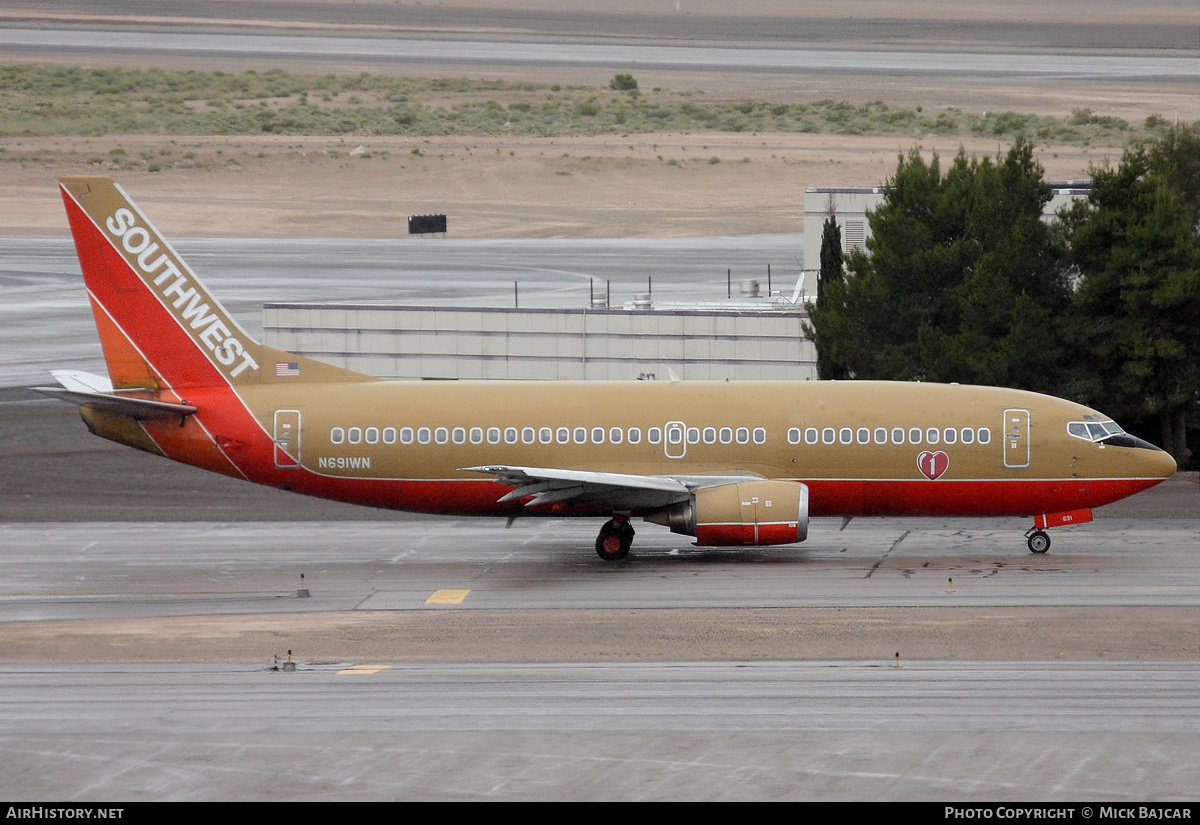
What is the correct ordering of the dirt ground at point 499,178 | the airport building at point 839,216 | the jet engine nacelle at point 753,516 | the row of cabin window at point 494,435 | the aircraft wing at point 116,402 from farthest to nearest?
the dirt ground at point 499,178 < the airport building at point 839,216 < the row of cabin window at point 494,435 < the aircraft wing at point 116,402 < the jet engine nacelle at point 753,516

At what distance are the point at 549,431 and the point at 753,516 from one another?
518 cm

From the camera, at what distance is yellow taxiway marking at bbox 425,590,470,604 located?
3130 centimetres

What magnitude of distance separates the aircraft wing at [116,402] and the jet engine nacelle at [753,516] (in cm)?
1205

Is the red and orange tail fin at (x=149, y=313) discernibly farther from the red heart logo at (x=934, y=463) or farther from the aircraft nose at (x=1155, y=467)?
the aircraft nose at (x=1155, y=467)

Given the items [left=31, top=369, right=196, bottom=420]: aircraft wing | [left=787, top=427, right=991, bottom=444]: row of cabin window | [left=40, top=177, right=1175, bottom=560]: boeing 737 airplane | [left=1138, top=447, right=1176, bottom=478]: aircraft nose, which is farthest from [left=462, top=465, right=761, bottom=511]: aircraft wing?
[left=1138, top=447, right=1176, bottom=478]: aircraft nose

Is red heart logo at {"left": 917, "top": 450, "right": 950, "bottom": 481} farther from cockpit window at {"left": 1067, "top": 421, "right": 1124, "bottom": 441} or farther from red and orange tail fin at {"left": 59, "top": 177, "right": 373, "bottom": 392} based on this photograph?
red and orange tail fin at {"left": 59, "top": 177, "right": 373, "bottom": 392}

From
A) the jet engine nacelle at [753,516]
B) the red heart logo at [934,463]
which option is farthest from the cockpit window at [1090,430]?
the jet engine nacelle at [753,516]

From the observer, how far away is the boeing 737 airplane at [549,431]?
1372 inches

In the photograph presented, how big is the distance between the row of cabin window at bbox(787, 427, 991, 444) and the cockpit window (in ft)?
6.45

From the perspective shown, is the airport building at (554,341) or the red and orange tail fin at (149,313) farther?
the airport building at (554,341)

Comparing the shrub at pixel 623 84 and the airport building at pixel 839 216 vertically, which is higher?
the shrub at pixel 623 84

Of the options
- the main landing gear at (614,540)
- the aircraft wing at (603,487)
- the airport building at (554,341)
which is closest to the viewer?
the aircraft wing at (603,487)
